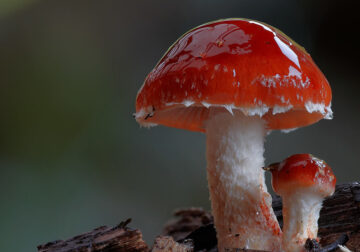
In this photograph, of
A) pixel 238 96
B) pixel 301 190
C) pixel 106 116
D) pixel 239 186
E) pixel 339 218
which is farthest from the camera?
pixel 106 116

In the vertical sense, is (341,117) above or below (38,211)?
above

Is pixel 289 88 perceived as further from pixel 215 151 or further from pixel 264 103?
pixel 215 151

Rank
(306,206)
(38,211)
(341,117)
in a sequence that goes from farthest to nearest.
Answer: (341,117), (38,211), (306,206)

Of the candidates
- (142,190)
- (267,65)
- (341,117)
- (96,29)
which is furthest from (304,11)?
(267,65)

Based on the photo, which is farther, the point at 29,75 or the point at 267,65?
the point at 29,75

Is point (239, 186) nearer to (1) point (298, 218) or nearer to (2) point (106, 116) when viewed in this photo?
(1) point (298, 218)

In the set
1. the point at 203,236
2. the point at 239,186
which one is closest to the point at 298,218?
the point at 239,186


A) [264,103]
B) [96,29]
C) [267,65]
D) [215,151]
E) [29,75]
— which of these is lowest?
[215,151]
